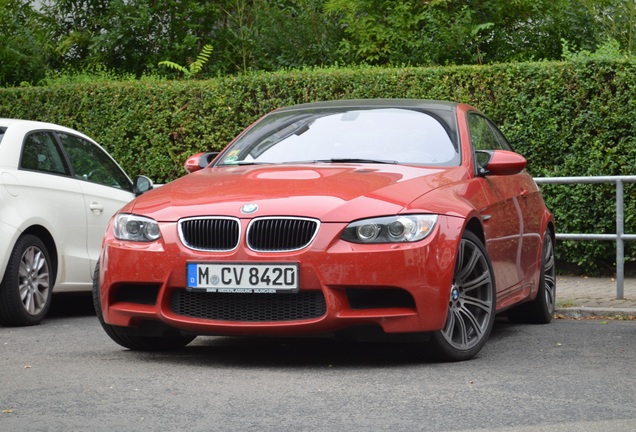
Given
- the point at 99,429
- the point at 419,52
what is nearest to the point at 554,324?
the point at 99,429

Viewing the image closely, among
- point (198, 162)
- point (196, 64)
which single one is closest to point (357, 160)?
point (198, 162)

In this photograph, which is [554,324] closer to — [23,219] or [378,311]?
[378,311]

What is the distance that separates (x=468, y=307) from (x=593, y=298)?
3.74 metres

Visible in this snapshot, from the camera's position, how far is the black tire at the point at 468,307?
6.86 m

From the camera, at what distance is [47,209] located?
31.2 ft

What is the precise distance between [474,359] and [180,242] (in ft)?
6.03

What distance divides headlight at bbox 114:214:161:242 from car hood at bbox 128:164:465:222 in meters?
0.05

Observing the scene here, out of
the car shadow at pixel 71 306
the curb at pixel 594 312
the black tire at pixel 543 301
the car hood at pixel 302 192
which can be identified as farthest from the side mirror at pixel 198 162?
the curb at pixel 594 312

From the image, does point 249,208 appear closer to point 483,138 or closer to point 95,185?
point 483,138

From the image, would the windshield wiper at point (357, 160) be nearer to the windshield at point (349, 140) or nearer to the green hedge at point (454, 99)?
the windshield at point (349, 140)

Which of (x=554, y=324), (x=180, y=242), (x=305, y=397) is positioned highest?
(x=180, y=242)

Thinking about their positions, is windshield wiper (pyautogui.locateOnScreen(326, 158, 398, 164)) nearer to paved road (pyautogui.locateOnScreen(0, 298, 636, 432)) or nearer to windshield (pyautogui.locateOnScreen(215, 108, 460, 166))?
windshield (pyautogui.locateOnScreen(215, 108, 460, 166))

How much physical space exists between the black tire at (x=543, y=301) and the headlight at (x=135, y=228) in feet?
10.9

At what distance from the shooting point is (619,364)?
22.5 ft
